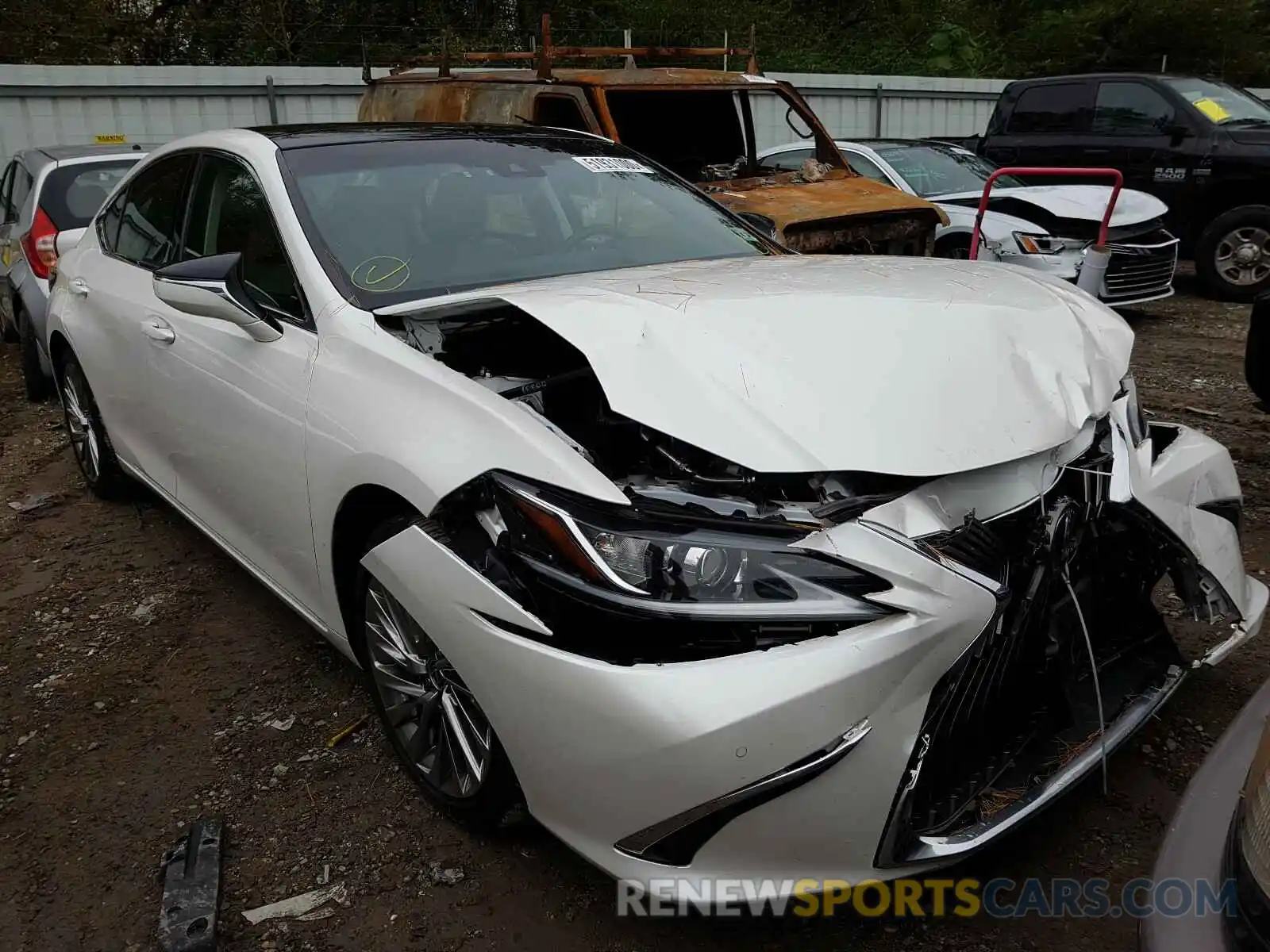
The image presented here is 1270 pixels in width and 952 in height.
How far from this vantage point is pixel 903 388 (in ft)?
7.10

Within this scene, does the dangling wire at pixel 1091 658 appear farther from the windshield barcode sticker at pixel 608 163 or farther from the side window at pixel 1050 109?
the side window at pixel 1050 109

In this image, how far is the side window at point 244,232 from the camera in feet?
9.53

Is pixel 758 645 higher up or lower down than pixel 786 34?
lower down

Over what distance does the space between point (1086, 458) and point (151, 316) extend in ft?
9.60

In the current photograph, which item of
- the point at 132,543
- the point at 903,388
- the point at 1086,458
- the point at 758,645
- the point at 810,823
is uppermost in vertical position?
the point at 903,388

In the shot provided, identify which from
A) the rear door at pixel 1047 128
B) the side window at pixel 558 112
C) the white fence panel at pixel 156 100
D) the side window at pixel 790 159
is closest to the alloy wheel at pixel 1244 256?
the rear door at pixel 1047 128

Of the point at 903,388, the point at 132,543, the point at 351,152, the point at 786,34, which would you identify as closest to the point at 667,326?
the point at 903,388

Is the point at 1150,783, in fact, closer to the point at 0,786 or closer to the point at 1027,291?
the point at 1027,291

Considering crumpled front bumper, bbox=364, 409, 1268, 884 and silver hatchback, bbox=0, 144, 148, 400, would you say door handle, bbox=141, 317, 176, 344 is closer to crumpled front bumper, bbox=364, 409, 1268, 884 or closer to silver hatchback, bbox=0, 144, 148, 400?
crumpled front bumper, bbox=364, 409, 1268, 884

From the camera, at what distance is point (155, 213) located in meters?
3.91

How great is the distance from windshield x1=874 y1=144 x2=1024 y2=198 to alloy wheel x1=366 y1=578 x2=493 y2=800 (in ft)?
23.5

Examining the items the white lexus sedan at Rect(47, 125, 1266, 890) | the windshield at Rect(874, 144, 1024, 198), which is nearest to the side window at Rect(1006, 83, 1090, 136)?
the windshield at Rect(874, 144, 1024, 198)

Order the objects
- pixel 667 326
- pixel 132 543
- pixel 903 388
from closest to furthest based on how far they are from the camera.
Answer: pixel 903 388
pixel 667 326
pixel 132 543

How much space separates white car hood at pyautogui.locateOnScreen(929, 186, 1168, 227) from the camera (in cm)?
771
